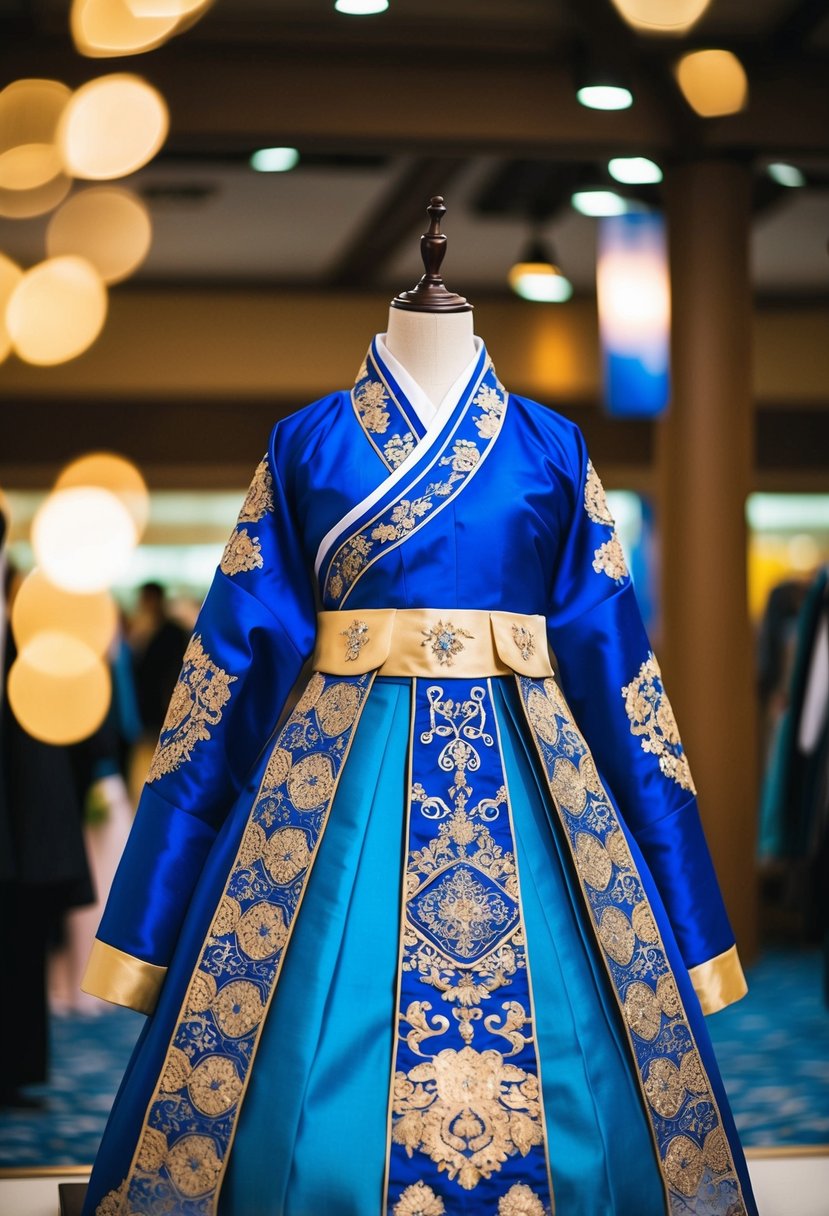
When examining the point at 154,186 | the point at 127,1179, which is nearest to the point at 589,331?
the point at 154,186

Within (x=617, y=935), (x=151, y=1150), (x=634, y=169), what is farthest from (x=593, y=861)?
(x=634, y=169)

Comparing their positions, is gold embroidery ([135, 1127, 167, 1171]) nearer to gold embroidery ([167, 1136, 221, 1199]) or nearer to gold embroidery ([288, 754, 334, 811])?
gold embroidery ([167, 1136, 221, 1199])

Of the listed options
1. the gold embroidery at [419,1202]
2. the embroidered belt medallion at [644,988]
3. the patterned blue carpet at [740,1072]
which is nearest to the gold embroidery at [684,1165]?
the embroidered belt medallion at [644,988]

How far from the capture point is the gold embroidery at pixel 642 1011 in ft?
4.96

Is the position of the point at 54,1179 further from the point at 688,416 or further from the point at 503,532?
the point at 688,416

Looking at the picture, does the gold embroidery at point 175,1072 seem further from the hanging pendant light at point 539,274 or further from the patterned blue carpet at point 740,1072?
the hanging pendant light at point 539,274

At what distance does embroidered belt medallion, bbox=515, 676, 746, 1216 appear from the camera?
4.93 feet

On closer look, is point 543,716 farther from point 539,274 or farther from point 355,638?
point 539,274

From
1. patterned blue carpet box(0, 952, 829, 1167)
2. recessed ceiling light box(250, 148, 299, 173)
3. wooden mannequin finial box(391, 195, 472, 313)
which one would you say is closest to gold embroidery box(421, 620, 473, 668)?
wooden mannequin finial box(391, 195, 472, 313)

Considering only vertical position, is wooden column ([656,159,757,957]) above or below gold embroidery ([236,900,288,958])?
above

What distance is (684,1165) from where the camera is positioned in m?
1.51

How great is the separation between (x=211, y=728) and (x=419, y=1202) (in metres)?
0.55

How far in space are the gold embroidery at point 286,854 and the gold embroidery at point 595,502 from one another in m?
0.52

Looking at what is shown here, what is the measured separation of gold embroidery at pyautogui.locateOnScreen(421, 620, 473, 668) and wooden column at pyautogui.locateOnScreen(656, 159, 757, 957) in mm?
3081
